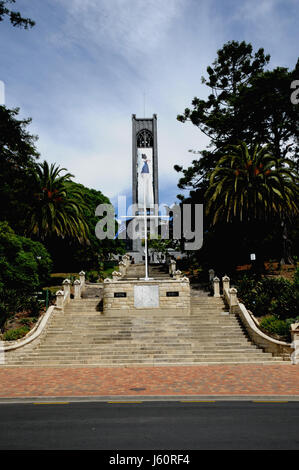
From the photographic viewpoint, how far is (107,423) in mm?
8180

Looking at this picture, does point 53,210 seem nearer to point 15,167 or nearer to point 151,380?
point 15,167

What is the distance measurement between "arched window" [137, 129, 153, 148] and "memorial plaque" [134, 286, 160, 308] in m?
58.1

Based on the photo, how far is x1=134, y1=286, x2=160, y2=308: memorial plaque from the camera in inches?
933

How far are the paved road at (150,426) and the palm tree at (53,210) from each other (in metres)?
28.6

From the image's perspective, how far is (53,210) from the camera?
123 ft

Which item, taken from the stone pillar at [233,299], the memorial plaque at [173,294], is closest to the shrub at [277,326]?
the stone pillar at [233,299]

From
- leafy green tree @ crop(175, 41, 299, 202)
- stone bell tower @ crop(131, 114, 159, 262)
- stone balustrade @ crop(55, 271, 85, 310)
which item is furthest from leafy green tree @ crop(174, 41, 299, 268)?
stone bell tower @ crop(131, 114, 159, 262)

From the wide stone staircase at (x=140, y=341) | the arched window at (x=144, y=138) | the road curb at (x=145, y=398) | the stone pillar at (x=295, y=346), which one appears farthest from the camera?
the arched window at (x=144, y=138)

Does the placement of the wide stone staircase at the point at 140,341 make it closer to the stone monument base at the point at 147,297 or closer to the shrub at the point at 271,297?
the stone monument base at the point at 147,297

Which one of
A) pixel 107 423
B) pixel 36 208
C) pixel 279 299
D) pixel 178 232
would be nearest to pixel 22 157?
pixel 36 208

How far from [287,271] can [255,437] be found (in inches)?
1171

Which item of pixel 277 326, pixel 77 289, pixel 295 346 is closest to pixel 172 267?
pixel 77 289

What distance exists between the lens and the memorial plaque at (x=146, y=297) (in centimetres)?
2369

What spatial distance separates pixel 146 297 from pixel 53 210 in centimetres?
1811
